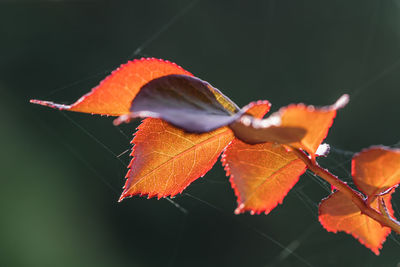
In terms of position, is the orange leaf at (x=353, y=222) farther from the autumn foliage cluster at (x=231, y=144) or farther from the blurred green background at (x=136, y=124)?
the blurred green background at (x=136, y=124)

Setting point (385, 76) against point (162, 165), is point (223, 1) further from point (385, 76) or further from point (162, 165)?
point (162, 165)

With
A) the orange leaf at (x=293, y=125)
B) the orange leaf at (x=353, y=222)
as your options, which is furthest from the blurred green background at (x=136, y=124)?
the orange leaf at (x=293, y=125)

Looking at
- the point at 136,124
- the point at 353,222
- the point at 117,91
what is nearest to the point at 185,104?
the point at 117,91

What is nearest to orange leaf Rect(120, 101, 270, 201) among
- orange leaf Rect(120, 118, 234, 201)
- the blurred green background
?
orange leaf Rect(120, 118, 234, 201)

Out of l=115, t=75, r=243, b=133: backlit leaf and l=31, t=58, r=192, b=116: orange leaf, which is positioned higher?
l=31, t=58, r=192, b=116: orange leaf

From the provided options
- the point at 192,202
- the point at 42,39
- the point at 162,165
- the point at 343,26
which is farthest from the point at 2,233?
the point at 343,26

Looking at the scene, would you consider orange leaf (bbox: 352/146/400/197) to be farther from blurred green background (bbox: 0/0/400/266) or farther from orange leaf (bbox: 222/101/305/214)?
blurred green background (bbox: 0/0/400/266)
